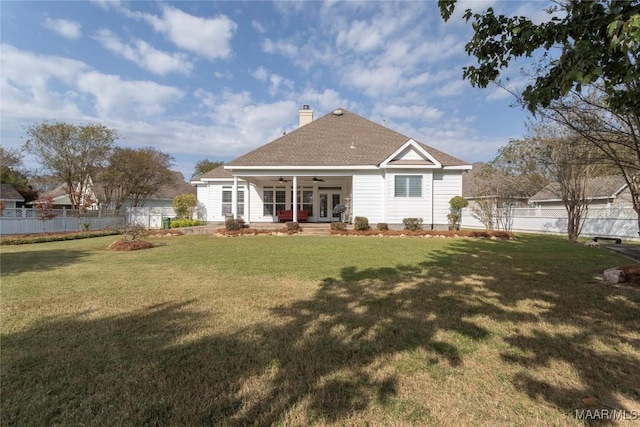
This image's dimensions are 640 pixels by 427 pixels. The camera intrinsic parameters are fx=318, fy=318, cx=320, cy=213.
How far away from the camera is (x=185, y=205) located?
74.2 feet

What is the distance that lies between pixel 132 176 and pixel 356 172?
62.3ft

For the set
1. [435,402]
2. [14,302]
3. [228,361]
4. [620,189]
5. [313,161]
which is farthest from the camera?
[620,189]

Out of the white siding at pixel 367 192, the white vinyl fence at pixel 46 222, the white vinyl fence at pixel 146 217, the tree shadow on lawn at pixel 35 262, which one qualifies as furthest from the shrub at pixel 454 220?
the white vinyl fence at pixel 46 222

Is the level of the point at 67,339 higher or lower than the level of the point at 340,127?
lower

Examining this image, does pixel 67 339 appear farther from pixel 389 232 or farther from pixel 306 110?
pixel 306 110

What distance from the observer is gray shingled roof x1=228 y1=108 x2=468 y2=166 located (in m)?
17.5

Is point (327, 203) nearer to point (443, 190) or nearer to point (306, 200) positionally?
point (306, 200)

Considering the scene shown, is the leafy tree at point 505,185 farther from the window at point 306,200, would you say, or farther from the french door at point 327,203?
the window at point 306,200

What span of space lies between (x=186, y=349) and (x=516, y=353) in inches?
132

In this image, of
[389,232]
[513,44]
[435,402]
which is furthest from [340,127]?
[435,402]

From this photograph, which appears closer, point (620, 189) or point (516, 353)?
point (516, 353)

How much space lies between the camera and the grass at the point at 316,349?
92.7 inches

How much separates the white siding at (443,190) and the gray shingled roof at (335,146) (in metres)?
0.72

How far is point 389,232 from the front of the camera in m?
15.5
